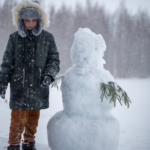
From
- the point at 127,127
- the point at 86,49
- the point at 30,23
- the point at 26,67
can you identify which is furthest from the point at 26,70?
the point at 127,127

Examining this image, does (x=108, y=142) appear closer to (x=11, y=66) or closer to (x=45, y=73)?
(x=45, y=73)

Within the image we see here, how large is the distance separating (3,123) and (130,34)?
38.1ft

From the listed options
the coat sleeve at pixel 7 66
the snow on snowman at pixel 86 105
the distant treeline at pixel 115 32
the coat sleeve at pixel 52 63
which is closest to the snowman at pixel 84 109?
the snow on snowman at pixel 86 105

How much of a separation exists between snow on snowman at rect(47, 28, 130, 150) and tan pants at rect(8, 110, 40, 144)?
0.61 feet

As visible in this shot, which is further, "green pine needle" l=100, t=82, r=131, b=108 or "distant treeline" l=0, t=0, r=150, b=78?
"distant treeline" l=0, t=0, r=150, b=78

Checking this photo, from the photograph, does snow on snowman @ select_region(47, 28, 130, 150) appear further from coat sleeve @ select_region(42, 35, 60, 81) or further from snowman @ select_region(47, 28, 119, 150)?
coat sleeve @ select_region(42, 35, 60, 81)

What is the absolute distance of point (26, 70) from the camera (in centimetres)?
177

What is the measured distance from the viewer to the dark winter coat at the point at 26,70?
5.77 feet

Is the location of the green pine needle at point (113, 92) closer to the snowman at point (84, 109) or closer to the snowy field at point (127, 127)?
the snowman at point (84, 109)

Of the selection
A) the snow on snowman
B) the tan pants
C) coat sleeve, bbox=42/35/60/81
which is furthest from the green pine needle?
the tan pants

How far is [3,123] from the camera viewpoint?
3.60m

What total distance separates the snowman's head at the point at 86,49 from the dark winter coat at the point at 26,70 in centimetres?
23

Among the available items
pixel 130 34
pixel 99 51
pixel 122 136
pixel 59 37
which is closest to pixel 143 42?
pixel 130 34

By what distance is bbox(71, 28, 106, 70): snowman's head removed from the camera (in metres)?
1.79
